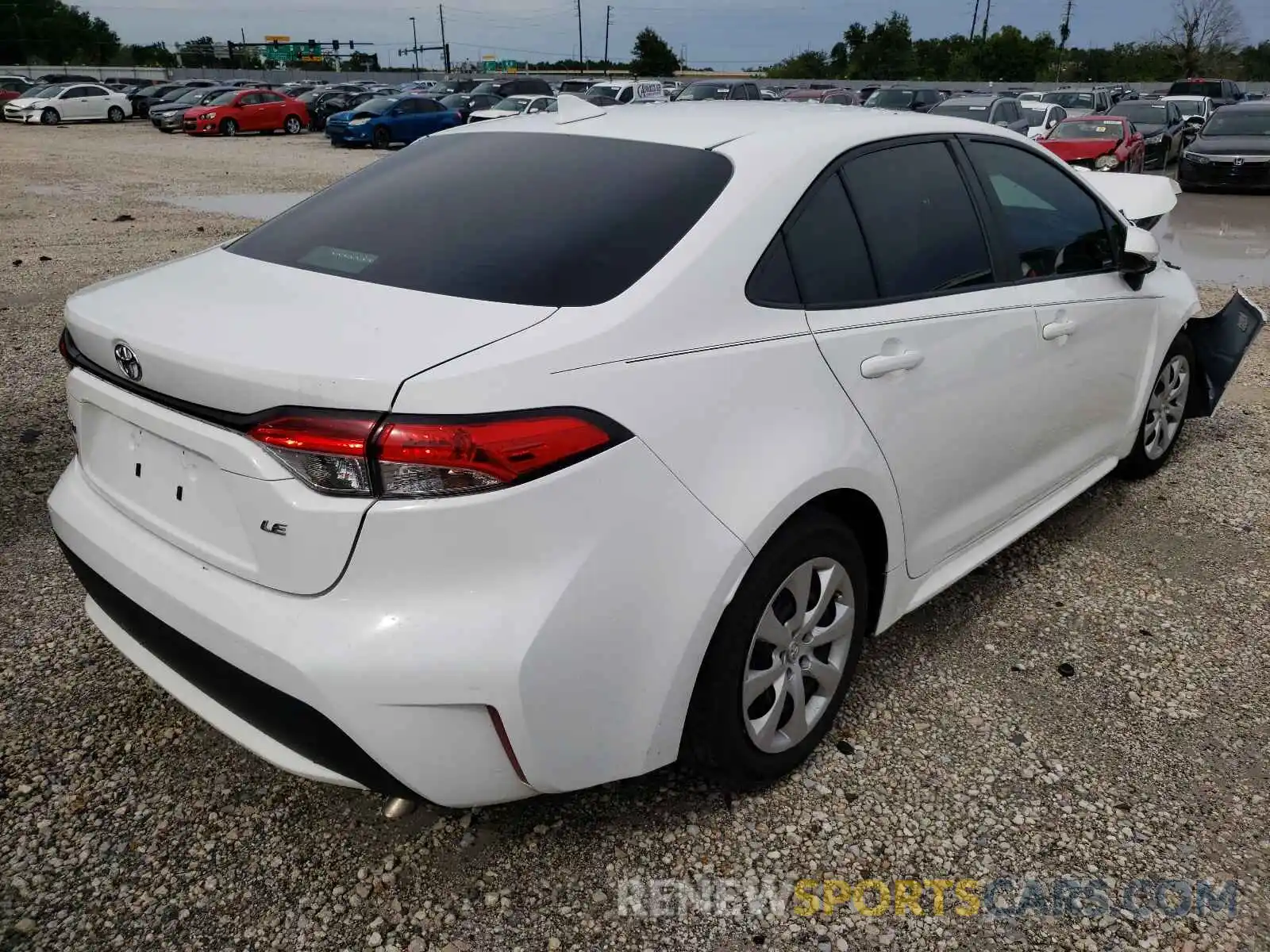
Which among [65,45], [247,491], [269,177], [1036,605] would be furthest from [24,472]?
[65,45]

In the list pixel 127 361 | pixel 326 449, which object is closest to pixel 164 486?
pixel 127 361

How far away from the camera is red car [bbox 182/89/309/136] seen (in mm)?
30297

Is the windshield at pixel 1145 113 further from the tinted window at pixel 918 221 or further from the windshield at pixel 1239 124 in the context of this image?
the tinted window at pixel 918 221

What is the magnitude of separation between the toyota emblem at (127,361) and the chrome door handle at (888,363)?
1.68m

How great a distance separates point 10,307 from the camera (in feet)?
25.6

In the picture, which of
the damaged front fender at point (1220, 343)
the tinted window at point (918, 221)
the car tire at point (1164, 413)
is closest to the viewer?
the tinted window at point (918, 221)

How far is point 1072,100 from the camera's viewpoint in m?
24.9

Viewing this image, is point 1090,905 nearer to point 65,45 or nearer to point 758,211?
point 758,211

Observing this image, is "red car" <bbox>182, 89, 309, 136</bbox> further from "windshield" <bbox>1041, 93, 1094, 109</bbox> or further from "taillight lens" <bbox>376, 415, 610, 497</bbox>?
"taillight lens" <bbox>376, 415, 610, 497</bbox>

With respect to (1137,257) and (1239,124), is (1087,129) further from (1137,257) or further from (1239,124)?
(1137,257)

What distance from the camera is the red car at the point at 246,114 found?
30297 mm

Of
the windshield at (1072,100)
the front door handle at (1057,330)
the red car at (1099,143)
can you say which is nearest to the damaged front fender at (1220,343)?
the front door handle at (1057,330)

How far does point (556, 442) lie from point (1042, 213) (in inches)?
94.8

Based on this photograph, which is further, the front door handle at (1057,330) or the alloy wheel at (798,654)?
the front door handle at (1057,330)
